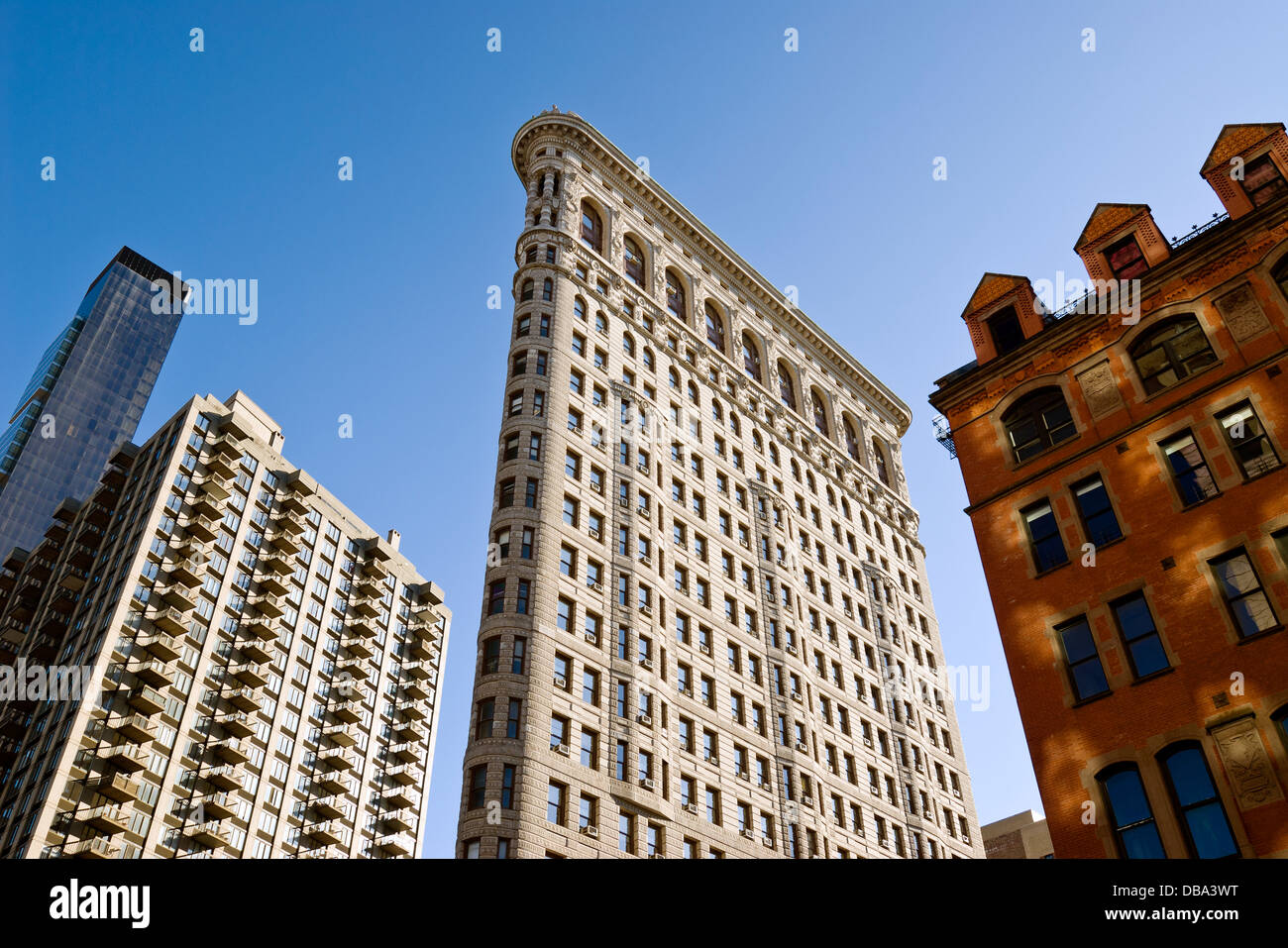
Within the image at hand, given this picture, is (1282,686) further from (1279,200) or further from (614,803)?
(614,803)

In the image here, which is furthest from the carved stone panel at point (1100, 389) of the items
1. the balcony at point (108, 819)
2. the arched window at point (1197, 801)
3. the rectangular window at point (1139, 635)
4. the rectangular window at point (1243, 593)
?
the balcony at point (108, 819)

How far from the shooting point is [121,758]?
71.5 meters

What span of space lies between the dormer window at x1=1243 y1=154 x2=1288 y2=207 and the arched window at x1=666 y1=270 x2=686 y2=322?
173 ft

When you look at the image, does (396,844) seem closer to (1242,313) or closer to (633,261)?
(633,261)

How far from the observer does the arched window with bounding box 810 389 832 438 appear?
304ft

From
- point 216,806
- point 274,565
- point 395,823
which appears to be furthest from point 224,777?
point 274,565

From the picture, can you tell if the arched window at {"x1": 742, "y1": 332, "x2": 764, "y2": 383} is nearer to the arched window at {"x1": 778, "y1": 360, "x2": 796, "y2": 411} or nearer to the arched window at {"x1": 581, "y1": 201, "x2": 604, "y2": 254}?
the arched window at {"x1": 778, "y1": 360, "x2": 796, "y2": 411}

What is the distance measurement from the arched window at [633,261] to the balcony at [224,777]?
162ft

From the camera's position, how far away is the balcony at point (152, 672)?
3004 inches

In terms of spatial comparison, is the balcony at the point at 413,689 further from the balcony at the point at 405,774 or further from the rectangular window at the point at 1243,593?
the rectangular window at the point at 1243,593

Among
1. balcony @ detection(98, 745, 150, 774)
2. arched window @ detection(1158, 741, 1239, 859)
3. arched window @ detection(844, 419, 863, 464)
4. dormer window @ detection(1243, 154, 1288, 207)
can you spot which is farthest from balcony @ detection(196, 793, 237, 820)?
dormer window @ detection(1243, 154, 1288, 207)

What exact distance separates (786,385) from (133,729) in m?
59.0
